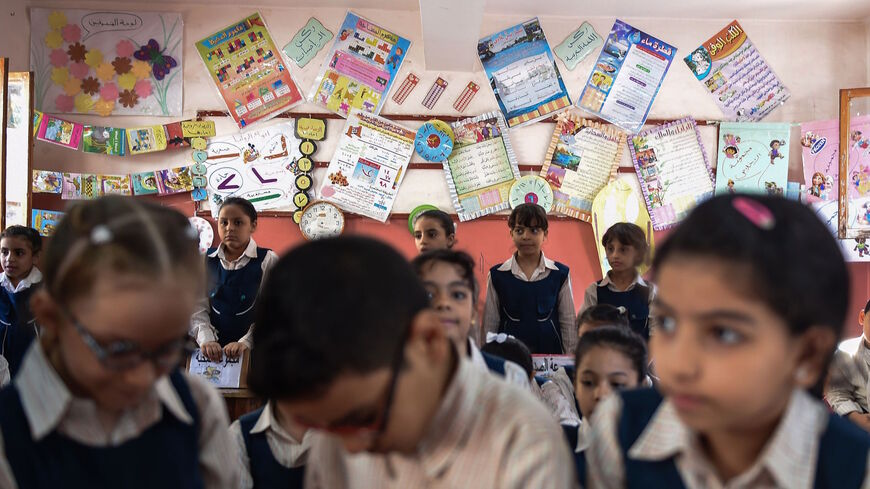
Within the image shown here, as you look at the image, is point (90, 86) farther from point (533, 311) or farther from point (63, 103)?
point (533, 311)

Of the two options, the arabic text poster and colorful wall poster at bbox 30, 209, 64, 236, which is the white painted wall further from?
colorful wall poster at bbox 30, 209, 64, 236

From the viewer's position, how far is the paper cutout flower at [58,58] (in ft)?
15.4

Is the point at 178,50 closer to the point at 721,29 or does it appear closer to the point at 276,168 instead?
the point at 276,168

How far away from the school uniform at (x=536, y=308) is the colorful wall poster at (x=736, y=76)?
222 cm

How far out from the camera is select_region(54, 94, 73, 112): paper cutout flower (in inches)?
184

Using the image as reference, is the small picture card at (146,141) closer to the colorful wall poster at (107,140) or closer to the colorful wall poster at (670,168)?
the colorful wall poster at (107,140)

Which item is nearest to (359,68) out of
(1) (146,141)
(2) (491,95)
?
(2) (491,95)

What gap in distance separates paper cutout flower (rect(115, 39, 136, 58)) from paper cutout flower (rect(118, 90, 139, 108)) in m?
0.25

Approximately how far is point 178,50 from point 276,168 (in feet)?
3.31

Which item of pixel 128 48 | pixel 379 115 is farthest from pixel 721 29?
pixel 128 48

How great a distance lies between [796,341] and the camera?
740mm

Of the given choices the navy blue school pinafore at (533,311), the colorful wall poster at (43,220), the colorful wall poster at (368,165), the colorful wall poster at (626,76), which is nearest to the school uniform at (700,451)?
the navy blue school pinafore at (533,311)

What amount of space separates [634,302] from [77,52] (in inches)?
150

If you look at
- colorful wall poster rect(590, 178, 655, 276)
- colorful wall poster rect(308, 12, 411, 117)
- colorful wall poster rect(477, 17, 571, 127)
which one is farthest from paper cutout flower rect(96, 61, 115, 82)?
colorful wall poster rect(590, 178, 655, 276)
